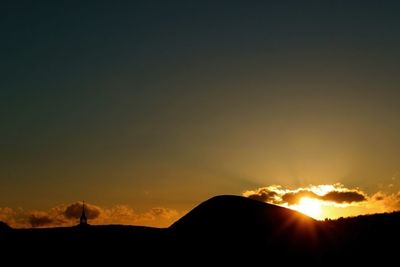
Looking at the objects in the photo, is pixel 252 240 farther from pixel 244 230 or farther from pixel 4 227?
pixel 4 227

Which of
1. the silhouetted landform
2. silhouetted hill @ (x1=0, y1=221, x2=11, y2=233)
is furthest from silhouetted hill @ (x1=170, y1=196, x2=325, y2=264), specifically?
silhouetted hill @ (x1=0, y1=221, x2=11, y2=233)

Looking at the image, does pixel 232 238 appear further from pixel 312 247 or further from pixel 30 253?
pixel 30 253

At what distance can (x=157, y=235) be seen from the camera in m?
20.2

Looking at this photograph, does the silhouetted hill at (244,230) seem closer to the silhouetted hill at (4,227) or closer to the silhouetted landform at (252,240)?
the silhouetted landform at (252,240)

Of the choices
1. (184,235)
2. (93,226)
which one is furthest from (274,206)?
(93,226)

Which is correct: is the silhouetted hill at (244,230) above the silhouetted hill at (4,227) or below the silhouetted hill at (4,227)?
below

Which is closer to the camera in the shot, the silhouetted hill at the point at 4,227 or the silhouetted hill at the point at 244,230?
the silhouetted hill at the point at 244,230

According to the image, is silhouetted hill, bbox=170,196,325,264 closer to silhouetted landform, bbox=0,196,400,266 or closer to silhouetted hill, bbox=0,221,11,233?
silhouetted landform, bbox=0,196,400,266

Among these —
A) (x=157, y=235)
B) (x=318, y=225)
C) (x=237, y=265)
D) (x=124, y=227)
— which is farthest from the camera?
(x=124, y=227)

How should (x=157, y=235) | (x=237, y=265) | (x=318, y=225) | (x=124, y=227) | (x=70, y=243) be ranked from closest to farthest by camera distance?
(x=237, y=265), (x=318, y=225), (x=157, y=235), (x=70, y=243), (x=124, y=227)

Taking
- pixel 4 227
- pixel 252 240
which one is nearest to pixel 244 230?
pixel 252 240

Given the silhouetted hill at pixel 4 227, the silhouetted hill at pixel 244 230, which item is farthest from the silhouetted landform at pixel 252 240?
the silhouetted hill at pixel 4 227

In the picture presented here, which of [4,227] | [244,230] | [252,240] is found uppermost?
[4,227]

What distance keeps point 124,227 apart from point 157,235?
4.80m
